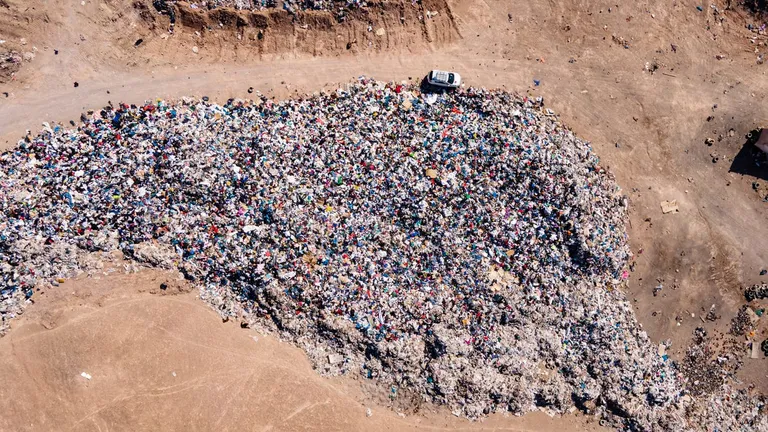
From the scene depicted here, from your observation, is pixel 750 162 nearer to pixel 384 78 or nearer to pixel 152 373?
pixel 384 78

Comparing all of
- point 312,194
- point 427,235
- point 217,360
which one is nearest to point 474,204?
point 427,235

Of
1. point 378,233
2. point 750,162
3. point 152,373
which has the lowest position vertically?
point 152,373

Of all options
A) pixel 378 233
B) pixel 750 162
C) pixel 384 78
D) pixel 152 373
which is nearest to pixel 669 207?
pixel 750 162

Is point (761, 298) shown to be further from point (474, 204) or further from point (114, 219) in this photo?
point (114, 219)

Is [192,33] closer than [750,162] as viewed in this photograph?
Yes

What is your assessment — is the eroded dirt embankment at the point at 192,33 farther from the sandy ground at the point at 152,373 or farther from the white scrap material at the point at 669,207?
the white scrap material at the point at 669,207

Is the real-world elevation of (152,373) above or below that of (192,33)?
below
